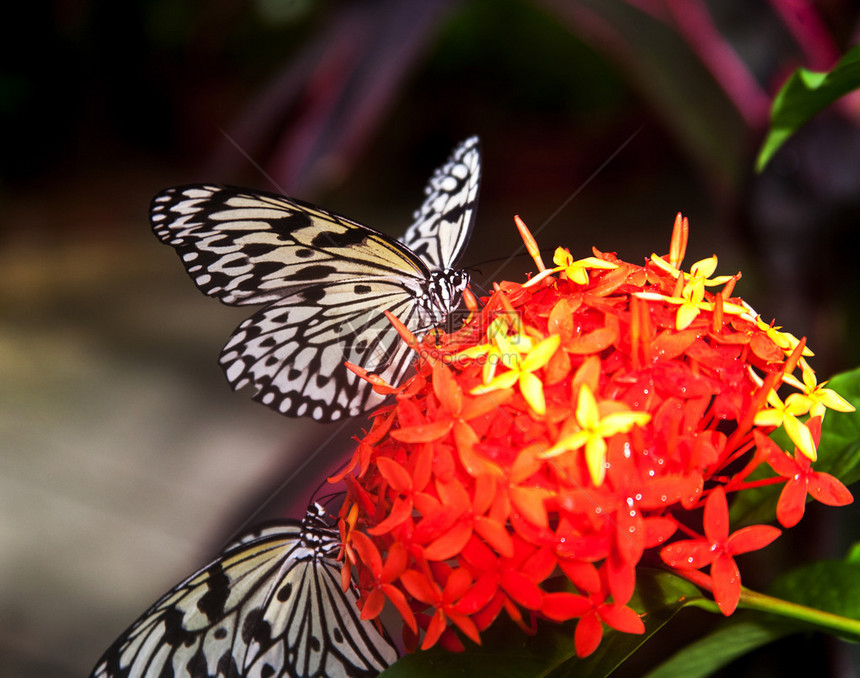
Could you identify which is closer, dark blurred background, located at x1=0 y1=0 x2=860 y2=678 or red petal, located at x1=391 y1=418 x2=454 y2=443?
red petal, located at x1=391 y1=418 x2=454 y2=443

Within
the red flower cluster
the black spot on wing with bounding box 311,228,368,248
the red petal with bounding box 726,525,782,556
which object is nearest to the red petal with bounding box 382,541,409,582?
the red flower cluster

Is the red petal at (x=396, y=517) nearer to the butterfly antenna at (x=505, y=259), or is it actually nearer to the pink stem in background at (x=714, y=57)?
the butterfly antenna at (x=505, y=259)

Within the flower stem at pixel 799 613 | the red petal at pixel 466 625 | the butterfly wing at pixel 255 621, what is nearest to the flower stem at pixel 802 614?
the flower stem at pixel 799 613

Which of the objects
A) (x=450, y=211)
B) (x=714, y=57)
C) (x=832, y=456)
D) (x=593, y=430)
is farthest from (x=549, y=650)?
(x=714, y=57)

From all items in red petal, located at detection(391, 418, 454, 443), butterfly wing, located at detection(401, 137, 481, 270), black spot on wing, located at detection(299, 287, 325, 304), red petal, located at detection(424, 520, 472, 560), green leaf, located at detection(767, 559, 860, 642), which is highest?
black spot on wing, located at detection(299, 287, 325, 304)

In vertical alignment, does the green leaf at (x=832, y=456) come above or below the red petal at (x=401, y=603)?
below

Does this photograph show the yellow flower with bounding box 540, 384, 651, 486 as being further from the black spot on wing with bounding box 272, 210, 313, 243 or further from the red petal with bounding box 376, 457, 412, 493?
the black spot on wing with bounding box 272, 210, 313, 243
